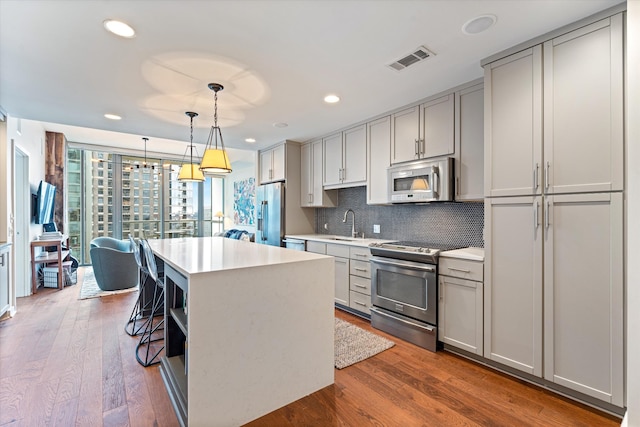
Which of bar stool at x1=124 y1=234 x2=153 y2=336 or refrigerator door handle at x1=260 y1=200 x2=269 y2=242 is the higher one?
refrigerator door handle at x1=260 y1=200 x2=269 y2=242

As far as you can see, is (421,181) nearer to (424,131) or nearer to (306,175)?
(424,131)

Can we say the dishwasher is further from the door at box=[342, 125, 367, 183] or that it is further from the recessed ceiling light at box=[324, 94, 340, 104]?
the recessed ceiling light at box=[324, 94, 340, 104]

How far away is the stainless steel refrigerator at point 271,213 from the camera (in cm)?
491

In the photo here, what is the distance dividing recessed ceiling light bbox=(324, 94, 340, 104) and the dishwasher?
6.74ft

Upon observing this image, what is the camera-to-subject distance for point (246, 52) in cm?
227

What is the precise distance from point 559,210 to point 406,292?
1479 mm

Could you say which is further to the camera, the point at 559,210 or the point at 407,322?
the point at 407,322

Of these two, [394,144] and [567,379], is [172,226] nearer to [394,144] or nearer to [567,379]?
[394,144]

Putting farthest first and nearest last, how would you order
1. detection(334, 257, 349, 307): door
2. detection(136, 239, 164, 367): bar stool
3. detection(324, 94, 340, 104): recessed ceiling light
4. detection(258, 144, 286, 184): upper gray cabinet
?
detection(258, 144, 286, 184): upper gray cabinet, detection(334, 257, 349, 307): door, detection(324, 94, 340, 104): recessed ceiling light, detection(136, 239, 164, 367): bar stool

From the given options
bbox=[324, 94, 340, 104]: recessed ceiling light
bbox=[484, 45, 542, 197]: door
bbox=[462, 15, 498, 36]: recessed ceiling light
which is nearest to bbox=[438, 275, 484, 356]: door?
bbox=[484, 45, 542, 197]: door

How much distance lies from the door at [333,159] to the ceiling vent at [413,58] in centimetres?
185

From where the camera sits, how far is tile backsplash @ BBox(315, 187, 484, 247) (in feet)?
10.3

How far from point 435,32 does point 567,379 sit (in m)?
2.48

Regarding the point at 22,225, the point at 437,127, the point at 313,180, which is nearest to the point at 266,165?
the point at 313,180
